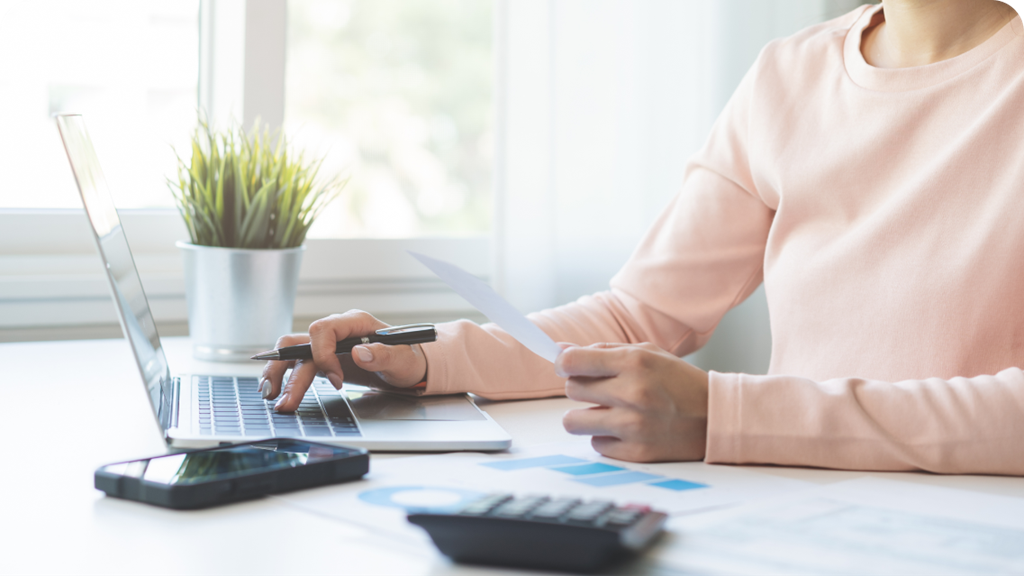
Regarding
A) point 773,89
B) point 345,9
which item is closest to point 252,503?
point 773,89

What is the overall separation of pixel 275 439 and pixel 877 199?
64 centimetres

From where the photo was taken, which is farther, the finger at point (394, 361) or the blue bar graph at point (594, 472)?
Answer: the finger at point (394, 361)

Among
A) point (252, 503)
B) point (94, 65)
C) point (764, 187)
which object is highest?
point (94, 65)

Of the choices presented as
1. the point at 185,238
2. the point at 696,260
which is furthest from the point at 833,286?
the point at 185,238

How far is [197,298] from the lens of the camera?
108 cm

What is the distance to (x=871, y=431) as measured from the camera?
2.05 feet

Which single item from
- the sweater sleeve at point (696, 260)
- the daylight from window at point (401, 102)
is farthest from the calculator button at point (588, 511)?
the daylight from window at point (401, 102)

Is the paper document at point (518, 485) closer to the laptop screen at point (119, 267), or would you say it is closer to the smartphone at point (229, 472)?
the smartphone at point (229, 472)

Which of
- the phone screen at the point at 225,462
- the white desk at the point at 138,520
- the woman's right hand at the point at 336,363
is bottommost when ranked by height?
the white desk at the point at 138,520

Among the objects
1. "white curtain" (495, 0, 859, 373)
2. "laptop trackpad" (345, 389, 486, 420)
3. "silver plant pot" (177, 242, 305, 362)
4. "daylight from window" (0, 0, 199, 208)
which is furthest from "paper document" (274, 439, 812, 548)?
"daylight from window" (0, 0, 199, 208)

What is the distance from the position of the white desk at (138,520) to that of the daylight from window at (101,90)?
2.47ft

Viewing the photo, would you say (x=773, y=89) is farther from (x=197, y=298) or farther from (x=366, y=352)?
(x=197, y=298)

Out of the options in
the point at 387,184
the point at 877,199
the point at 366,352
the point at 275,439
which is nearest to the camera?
the point at 275,439

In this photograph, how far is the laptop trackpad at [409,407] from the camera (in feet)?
2.43
